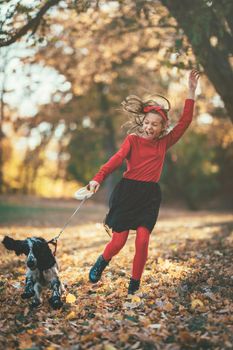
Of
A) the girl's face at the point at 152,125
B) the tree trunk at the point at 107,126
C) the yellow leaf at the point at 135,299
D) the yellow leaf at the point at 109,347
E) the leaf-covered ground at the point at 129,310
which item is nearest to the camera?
the yellow leaf at the point at 109,347

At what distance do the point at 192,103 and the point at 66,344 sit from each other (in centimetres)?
315

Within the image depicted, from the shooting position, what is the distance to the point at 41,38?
802 centimetres

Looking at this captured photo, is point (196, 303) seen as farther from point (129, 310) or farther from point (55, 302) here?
point (55, 302)

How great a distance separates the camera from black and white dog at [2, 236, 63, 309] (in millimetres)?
5117

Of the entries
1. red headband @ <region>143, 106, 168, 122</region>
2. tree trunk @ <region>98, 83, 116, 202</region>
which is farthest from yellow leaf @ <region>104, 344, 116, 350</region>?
tree trunk @ <region>98, 83, 116, 202</region>

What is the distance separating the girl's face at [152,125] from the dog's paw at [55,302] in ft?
6.83

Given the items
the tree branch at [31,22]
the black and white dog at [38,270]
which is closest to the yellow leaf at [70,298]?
the black and white dog at [38,270]

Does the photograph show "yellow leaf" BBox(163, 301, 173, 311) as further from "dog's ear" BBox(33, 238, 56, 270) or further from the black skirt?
"dog's ear" BBox(33, 238, 56, 270)

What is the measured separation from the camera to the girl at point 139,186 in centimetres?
561

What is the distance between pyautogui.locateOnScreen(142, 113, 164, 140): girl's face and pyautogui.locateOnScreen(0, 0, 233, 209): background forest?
52.4 inches

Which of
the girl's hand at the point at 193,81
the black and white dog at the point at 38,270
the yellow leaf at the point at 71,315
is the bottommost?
the yellow leaf at the point at 71,315

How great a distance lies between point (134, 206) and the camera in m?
5.64

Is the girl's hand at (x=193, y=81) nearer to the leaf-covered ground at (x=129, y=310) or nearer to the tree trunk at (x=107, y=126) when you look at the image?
the leaf-covered ground at (x=129, y=310)

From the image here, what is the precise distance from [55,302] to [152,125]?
224 cm
